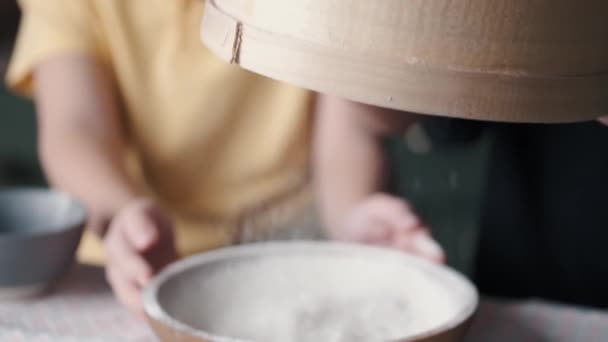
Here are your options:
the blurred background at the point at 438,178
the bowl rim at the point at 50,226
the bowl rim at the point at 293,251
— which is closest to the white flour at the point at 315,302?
the bowl rim at the point at 293,251

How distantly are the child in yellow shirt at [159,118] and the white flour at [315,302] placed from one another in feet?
0.65

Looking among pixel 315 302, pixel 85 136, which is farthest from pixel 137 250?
pixel 85 136

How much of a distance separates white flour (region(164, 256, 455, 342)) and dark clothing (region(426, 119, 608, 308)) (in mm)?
279

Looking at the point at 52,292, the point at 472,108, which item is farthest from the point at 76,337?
the point at 472,108

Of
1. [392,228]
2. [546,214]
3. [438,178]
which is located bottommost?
[438,178]

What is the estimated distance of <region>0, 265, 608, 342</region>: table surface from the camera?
20.5 inches

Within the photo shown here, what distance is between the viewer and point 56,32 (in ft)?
2.56

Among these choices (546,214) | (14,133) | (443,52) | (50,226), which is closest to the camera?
(443,52)

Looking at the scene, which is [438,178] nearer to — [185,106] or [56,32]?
[185,106]

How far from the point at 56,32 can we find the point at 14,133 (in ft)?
2.57

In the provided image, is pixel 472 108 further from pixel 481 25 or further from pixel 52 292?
pixel 52 292

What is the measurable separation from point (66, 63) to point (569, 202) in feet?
1.76

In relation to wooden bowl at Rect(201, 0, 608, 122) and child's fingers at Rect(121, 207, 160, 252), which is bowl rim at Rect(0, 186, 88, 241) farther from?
wooden bowl at Rect(201, 0, 608, 122)

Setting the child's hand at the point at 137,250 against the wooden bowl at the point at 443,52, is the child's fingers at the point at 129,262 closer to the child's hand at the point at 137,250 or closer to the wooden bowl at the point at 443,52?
the child's hand at the point at 137,250
